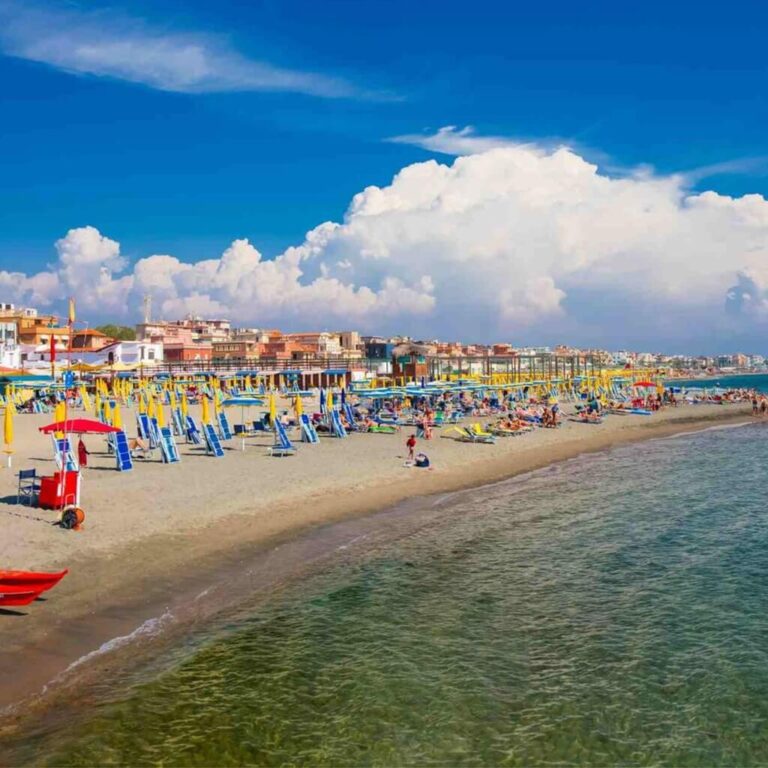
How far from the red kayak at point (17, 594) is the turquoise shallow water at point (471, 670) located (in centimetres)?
198

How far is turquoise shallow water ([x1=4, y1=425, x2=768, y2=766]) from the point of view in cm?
693

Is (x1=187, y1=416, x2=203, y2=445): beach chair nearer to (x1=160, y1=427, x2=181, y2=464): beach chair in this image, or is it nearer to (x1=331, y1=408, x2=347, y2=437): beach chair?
(x1=160, y1=427, x2=181, y2=464): beach chair

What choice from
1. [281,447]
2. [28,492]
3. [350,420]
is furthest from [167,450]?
[350,420]

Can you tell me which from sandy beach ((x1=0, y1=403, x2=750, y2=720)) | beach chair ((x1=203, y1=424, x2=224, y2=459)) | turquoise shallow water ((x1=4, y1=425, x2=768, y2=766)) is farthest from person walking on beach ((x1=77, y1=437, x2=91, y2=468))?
turquoise shallow water ((x1=4, y1=425, x2=768, y2=766))

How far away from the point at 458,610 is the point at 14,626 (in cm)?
597

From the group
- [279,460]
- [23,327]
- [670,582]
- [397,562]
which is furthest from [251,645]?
[23,327]

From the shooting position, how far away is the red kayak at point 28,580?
895cm

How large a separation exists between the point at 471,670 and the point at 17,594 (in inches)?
227

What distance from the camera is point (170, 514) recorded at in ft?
48.1

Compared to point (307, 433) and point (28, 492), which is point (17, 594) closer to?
point (28, 492)

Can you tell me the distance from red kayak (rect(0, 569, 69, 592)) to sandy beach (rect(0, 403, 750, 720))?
0.35 m

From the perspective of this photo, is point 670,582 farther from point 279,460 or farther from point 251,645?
point 279,460

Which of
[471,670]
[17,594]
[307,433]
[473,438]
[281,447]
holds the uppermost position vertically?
[307,433]

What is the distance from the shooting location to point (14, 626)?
8.72m
